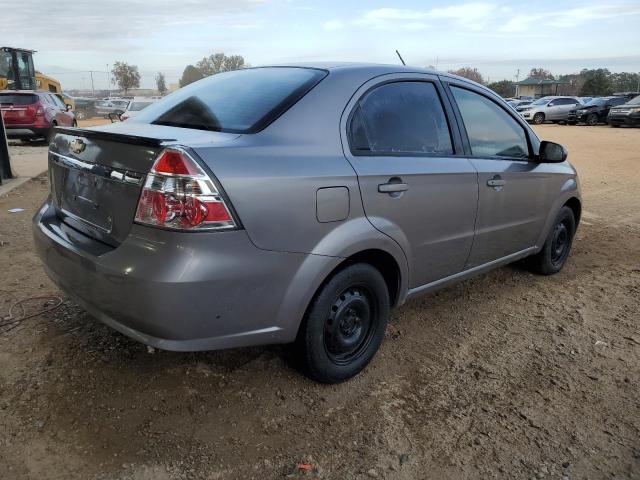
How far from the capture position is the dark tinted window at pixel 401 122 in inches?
111

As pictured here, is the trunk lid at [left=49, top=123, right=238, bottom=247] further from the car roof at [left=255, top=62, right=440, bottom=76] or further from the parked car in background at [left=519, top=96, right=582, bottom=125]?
the parked car in background at [left=519, top=96, right=582, bottom=125]

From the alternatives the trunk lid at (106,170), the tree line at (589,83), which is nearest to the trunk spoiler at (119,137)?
the trunk lid at (106,170)

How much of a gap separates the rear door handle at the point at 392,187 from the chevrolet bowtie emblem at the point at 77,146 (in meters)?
1.49

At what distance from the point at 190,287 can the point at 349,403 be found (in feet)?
3.64

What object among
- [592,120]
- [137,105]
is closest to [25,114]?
[137,105]

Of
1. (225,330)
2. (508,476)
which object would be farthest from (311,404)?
(508,476)

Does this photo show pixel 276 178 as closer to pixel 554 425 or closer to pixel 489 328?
pixel 554 425

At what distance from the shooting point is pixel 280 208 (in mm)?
2336

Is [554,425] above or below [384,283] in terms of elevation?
below

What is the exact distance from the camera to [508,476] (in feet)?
7.48

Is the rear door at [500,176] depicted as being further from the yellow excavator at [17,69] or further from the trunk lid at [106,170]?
the yellow excavator at [17,69]

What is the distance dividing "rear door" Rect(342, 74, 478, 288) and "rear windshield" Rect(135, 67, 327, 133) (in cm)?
33

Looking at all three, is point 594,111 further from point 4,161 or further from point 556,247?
point 4,161

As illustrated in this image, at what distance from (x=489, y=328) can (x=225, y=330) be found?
2.09 meters
